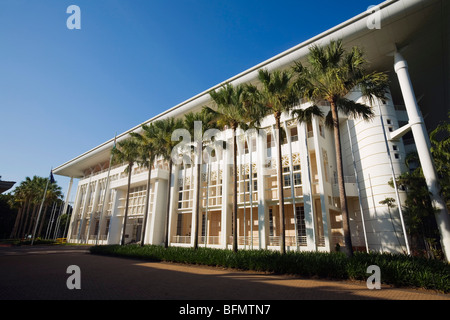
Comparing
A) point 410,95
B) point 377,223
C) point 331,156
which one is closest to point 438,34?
point 410,95

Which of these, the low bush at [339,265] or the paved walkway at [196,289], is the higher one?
the low bush at [339,265]

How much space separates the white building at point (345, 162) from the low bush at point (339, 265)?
5895mm

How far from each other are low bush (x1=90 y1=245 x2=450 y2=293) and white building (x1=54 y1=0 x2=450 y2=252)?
19.3ft

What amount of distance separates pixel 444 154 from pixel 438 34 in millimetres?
10214

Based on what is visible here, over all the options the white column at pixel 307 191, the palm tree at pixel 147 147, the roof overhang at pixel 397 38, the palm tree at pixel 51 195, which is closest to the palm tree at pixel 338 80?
the white column at pixel 307 191

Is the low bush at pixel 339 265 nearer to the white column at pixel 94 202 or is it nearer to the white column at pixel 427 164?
the white column at pixel 427 164

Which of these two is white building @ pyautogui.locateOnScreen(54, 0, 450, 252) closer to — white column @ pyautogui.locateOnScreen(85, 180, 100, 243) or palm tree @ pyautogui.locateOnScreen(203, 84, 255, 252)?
palm tree @ pyautogui.locateOnScreen(203, 84, 255, 252)

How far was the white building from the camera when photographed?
16828 millimetres

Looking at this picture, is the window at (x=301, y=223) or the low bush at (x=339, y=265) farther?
the window at (x=301, y=223)

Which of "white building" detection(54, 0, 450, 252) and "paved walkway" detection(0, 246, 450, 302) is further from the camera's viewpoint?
"white building" detection(54, 0, 450, 252)

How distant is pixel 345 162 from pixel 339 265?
15248 mm

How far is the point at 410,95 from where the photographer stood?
1695 cm

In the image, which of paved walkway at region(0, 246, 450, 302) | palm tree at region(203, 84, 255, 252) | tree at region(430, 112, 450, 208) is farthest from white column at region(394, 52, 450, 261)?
palm tree at region(203, 84, 255, 252)

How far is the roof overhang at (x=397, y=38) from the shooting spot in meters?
16.0
